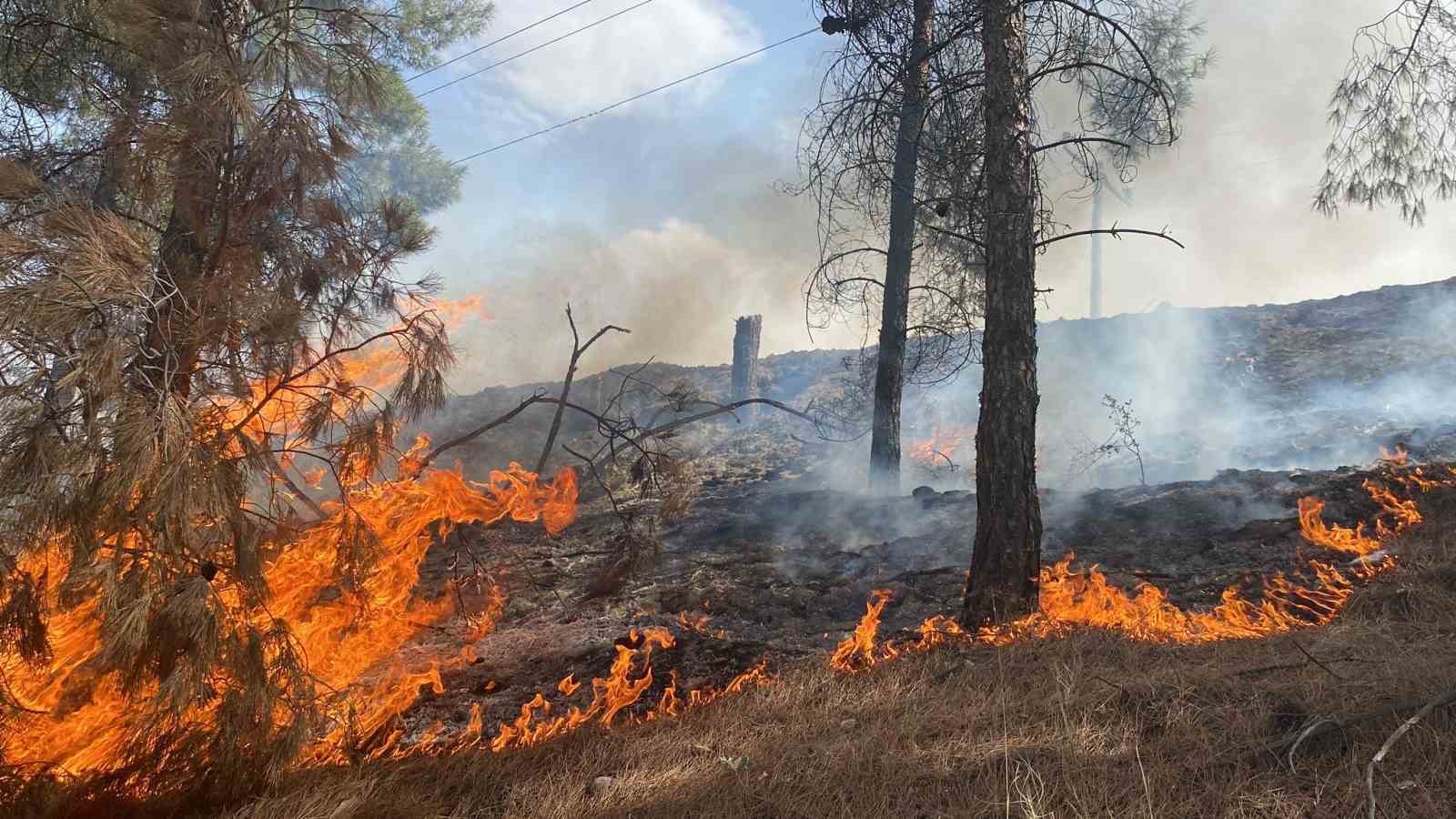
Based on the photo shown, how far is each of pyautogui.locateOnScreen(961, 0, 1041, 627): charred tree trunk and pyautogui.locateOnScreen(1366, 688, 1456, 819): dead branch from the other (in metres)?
2.61

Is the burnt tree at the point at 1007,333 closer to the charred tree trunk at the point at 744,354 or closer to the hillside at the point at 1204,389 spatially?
the hillside at the point at 1204,389

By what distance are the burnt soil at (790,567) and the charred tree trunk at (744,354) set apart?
6.36 m

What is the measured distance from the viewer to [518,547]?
9.76m

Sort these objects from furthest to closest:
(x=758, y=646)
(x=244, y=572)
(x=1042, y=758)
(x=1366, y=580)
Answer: (x=758, y=646)
(x=1366, y=580)
(x=244, y=572)
(x=1042, y=758)

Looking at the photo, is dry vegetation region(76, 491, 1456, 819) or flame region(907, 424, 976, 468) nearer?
dry vegetation region(76, 491, 1456, 819)

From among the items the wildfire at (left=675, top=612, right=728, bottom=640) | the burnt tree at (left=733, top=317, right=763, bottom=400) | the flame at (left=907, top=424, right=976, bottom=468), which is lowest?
the wildfire at (left=675, top=612, right=728, bottom=640)

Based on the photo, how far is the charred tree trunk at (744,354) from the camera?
658 inches

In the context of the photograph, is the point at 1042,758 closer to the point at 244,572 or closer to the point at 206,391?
the point at 244,572

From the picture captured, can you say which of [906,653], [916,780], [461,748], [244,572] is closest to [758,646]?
[906,653]

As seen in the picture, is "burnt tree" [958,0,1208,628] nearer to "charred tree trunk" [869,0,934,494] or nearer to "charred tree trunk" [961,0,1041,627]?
"charred tree trunk" [961,0,1041,627]

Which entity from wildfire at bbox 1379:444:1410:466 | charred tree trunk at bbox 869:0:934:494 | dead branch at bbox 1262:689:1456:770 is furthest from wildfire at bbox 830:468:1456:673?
charred tree trunk at bbox 869:0:934:494

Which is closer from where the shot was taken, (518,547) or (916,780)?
(916,780)

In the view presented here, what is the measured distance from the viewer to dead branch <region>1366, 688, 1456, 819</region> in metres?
2.81

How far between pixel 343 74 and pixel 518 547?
221 inches
